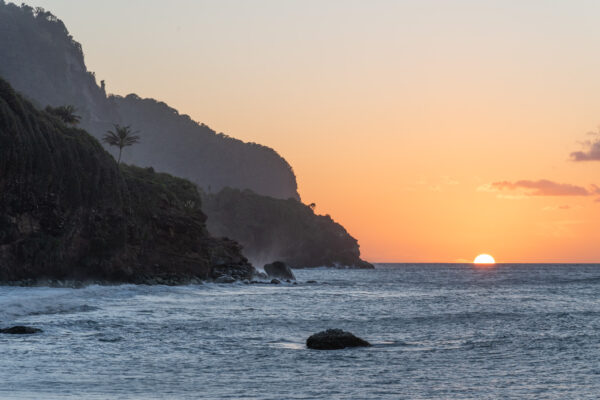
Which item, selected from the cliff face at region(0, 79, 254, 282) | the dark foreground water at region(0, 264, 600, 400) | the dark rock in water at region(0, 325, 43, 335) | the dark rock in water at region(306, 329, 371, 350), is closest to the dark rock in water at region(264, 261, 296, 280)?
the cliff face at region(0, 79, 254, 282)

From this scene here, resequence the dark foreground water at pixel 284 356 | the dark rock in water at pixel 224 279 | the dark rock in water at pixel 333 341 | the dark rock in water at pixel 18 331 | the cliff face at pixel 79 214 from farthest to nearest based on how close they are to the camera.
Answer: the dark rock in water at pixel 224 279 < the cliff face at pixel 79 214 < the dark rock in water at pixel 18 331 < the dark rock in water at pixel 333 341 < the dark foreground water at pixel 284 356

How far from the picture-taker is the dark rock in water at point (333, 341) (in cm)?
2269

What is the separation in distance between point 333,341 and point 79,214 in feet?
163

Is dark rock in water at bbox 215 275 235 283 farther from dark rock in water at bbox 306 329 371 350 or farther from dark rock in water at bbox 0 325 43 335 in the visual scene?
dark rock in water at bbox 306 329 371 350

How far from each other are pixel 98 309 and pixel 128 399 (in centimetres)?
2615

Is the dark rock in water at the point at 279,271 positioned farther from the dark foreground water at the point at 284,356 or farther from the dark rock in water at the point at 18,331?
the dark rock in water at the point at 18,331

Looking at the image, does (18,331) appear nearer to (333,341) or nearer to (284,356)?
(284,356)

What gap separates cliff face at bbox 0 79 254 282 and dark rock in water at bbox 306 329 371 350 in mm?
40937

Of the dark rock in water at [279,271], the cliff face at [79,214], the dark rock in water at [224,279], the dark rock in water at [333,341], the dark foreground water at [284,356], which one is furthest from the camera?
the dark rock in water at [279,271]

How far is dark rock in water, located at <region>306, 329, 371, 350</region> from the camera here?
22688mm

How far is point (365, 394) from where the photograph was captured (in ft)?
47.6

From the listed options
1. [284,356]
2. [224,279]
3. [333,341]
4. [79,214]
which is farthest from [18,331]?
[224,279]

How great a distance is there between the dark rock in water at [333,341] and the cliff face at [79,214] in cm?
4094

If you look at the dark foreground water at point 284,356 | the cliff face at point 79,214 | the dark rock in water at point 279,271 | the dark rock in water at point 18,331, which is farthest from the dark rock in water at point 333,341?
the dark rock in water at point 279,271
